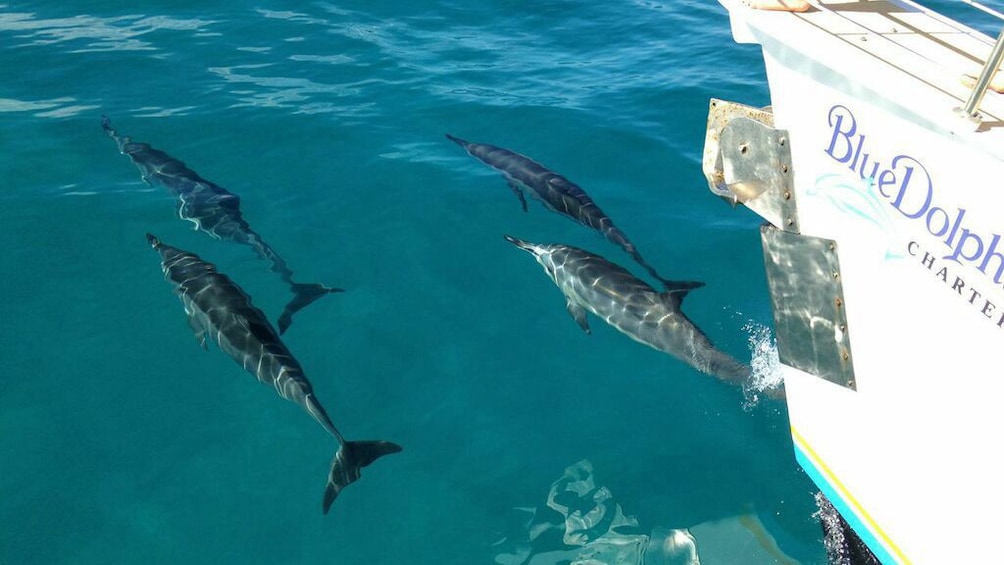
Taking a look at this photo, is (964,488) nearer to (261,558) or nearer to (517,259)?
(261,558)

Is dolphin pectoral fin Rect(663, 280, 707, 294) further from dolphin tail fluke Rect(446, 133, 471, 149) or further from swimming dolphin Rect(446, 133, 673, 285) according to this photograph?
dolphin tail fluke Rect(446, 133, 471, 149)

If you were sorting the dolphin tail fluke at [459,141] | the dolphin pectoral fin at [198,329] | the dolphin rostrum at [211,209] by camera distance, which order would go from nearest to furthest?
the dolphin pectoral fin at [198,329] → the dolphin rostrum at [211,209] → the dolphin tail fluke at [459,141]

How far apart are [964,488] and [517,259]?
563 centimetres

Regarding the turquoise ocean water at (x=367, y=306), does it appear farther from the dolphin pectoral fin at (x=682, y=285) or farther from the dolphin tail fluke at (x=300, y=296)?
the dolphin pectoral fin at (x=682, y=285)

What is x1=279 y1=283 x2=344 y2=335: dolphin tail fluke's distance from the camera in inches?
325

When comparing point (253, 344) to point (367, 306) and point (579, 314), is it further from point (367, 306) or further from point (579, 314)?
point (579, 314)

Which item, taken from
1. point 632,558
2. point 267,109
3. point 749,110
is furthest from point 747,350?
point 267,109

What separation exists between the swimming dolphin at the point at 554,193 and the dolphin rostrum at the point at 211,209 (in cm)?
280

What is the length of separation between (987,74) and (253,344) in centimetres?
608

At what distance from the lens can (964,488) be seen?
449 cm

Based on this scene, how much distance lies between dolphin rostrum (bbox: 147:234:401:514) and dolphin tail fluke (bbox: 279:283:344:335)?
1.59 ft

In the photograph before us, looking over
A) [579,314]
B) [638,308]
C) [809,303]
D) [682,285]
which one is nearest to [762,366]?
[682,285]

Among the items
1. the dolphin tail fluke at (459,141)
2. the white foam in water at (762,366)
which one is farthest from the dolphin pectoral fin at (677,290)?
the dolphin tail fluke at (459,141)

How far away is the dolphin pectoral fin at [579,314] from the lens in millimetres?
8180
